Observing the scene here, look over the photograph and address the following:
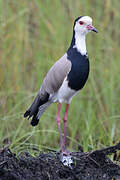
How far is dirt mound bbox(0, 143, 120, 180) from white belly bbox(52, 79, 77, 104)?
0.51 metres

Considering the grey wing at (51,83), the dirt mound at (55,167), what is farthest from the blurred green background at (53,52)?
the dirt mound at (55,167)

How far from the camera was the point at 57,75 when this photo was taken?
388 centimetres

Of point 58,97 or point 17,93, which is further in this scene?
point 17,93

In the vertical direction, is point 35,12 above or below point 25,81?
above

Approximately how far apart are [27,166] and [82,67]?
3.21ft

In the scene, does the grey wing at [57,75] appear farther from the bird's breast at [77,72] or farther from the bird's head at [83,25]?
the bird's head at [83,25]

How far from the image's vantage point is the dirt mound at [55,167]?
325cm

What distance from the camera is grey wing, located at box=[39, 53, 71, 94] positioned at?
12.6 feet

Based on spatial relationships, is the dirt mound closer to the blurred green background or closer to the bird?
the bird

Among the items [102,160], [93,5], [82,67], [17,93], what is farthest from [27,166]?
[93,5]

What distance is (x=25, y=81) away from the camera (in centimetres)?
575

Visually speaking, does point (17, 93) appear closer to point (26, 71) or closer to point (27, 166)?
point (26, 71)

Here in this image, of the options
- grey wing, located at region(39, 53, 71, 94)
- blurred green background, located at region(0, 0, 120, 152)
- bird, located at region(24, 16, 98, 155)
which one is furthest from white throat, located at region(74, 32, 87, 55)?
blurred green background, located at region(0, 0, 120, 152)

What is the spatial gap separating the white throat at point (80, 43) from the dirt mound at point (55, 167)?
0.87 m
